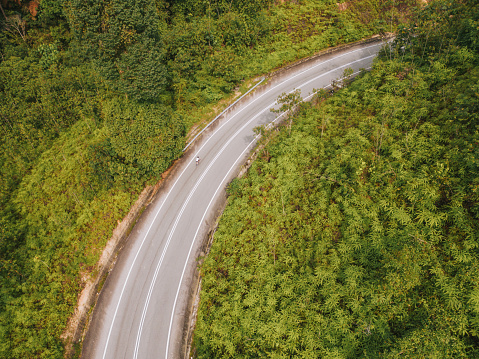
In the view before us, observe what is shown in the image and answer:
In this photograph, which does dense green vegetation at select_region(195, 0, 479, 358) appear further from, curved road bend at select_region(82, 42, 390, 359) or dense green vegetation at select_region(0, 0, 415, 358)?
dense green vegetation at select_region(0, 0, 415, 358)

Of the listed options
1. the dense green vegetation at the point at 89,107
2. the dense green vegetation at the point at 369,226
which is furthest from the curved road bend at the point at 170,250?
the dense green vegetation at the point at 89,107

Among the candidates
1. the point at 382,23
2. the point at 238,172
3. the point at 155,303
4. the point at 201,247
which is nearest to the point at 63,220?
the point at 155,303

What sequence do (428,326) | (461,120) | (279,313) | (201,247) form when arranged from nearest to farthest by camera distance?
(428,326)
(279,313)
(461,120)
(201,247)

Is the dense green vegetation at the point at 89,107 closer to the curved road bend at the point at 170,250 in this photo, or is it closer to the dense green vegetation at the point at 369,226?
the curved road bend at the point at 170,250

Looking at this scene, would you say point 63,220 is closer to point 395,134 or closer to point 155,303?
point 155,303

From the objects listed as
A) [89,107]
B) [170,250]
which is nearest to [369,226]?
[170,250]

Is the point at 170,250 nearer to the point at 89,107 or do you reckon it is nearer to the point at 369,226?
the point at 369,226
